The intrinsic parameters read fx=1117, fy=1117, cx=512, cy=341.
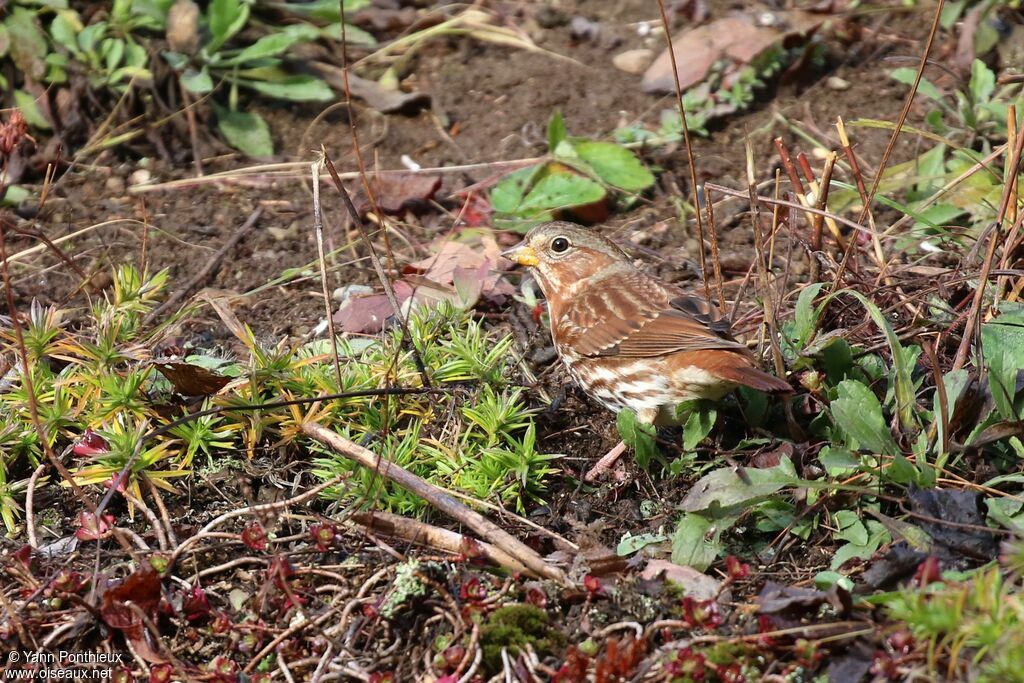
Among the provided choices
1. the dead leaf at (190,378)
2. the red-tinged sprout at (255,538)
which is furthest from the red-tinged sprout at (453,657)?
the dead leaf at (190,378)

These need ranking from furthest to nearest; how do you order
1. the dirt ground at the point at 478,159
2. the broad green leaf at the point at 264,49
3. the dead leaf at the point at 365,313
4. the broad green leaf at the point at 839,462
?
1. the broad green leaf at the point at 264,49
2. the dirt ground at the point at 478,159
3. the dead leaf at the point at 365,313
4. the broad green leaf at the point at 839,462

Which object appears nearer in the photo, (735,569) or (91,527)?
(735,569)

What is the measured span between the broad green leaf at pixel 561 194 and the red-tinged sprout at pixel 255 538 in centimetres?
236

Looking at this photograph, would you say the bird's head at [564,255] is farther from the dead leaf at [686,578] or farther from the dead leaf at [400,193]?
the dead leaf at [686,578]

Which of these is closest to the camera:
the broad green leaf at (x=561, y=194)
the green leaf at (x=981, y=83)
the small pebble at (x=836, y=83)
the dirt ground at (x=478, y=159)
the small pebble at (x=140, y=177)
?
the dirt ground at (x=478, y=159)

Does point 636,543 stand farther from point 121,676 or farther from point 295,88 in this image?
point 295,88

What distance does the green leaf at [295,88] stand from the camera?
5984 mm

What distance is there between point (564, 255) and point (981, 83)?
2.33 meters

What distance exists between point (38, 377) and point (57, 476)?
379 millimetres

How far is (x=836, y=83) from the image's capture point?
19.9 feet

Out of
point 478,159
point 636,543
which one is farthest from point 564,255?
point 636,543

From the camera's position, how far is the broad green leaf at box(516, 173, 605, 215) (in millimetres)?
5215

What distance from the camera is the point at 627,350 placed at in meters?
4.11

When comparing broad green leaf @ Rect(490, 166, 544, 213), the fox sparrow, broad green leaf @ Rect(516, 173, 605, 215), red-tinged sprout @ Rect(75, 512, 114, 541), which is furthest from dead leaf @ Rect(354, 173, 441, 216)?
red-tinged sprout @ Rect(75, 512, 114, 541)
